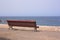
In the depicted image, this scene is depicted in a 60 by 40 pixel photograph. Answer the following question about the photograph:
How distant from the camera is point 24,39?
6398mm

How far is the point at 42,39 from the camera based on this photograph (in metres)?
6.44

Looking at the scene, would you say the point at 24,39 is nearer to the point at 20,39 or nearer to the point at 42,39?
the point at 20,39

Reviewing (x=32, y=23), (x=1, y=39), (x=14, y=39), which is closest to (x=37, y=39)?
(x=14, y=39)

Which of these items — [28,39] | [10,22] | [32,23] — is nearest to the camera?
[28,39]

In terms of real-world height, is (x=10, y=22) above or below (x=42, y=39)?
above

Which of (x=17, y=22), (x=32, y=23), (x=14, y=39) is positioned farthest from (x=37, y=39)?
(x=17, y=22)

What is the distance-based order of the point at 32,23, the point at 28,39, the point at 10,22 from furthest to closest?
the point at 10,22, the point at 32,23, the point at 28,39

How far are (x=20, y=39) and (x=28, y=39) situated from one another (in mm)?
355

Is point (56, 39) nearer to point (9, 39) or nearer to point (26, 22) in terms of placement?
point (9, 39)

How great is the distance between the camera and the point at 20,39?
6.41m

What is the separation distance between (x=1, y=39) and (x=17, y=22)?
3.38 metres

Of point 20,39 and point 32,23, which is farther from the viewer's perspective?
point 32,23

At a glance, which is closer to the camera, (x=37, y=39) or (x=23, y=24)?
(x=37, y=39)

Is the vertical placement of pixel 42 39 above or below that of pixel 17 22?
below
